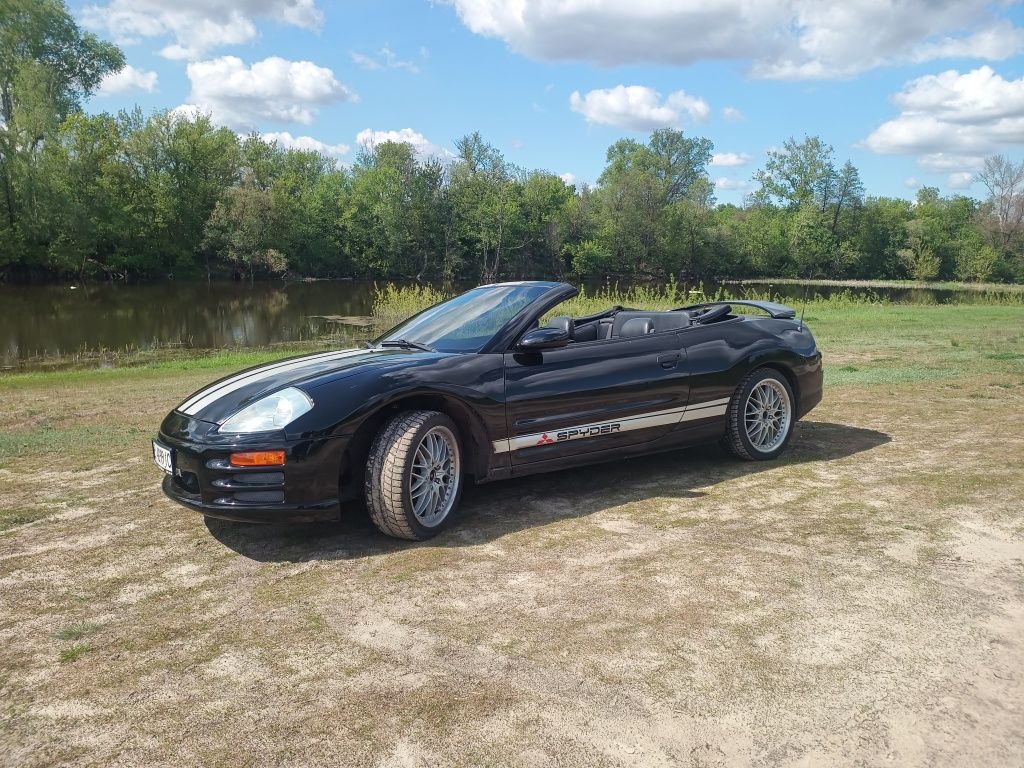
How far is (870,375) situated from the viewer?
1001 cm

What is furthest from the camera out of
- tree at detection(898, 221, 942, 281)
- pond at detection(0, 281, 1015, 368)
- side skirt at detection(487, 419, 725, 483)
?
tree at detection(898, 221, 942, 281)

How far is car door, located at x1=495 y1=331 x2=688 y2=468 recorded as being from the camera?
4699mm

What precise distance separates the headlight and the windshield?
3.40 ft

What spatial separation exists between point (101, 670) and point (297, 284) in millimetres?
56171

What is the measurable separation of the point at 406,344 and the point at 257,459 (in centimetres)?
143

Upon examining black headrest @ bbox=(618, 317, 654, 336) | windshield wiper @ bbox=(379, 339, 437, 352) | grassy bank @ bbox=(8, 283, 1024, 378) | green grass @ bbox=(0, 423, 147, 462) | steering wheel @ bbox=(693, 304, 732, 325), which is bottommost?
green grass @ bbox=(0, 423, 147, 462)

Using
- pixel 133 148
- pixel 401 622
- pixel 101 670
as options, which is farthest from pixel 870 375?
pixel 133 148

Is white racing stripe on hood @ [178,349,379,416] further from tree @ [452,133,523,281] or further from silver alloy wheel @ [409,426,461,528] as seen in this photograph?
tree @ [452,133,523,281]

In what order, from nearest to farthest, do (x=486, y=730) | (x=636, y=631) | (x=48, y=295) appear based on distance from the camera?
(x=486, y=730) < (x=636, y=631) < (x=48, y=295)

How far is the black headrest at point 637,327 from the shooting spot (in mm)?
5539

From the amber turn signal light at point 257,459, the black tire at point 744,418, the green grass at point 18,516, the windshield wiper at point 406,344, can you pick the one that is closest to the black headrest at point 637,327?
the black tire at point 744,418

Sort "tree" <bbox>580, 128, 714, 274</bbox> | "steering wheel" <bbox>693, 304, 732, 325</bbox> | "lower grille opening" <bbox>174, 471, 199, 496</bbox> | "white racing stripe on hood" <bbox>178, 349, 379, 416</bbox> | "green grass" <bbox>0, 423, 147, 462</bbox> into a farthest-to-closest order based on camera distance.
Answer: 1. "tree" <bbox>580, 128, 714, 274</bbox>
2. "green grass" <bbox>0, 423, 147, 462</bbox>
3. "steering wheel" <bbox>693, 304, 732, 325</bbox>
4. "white racing stripe on hood" <bbox>178, 349, 379, 416</bbox>
5. "lower grille opening" <bbox>174, 471, 199, 496</bbox>

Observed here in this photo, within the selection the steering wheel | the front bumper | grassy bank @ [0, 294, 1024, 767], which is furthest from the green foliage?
the front bumper

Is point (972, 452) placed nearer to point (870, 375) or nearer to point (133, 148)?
point (870, 375)
